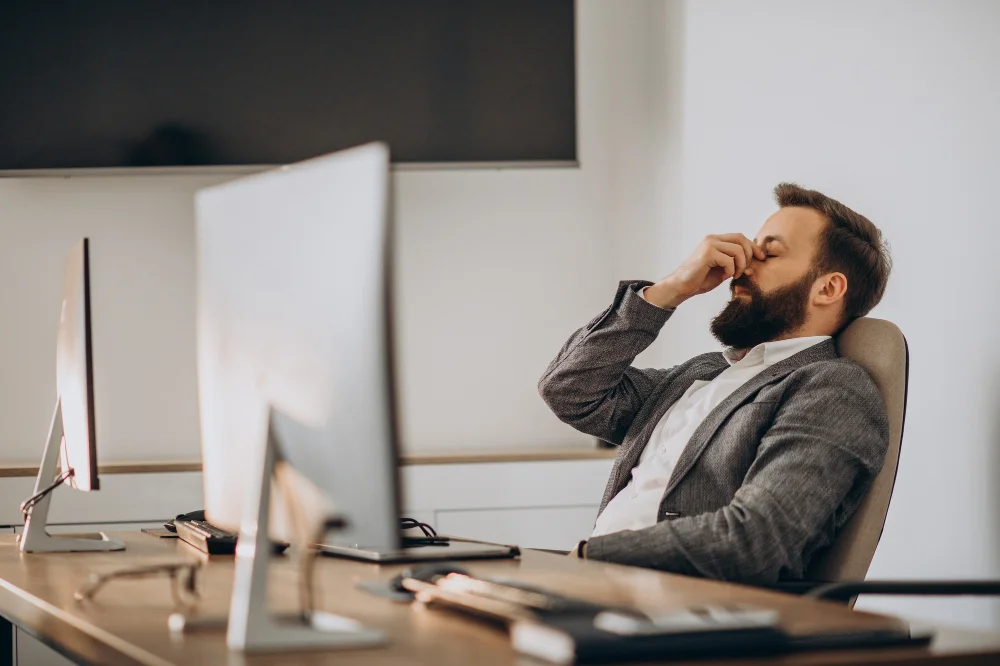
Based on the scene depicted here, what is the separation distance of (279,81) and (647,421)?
1.88 metres

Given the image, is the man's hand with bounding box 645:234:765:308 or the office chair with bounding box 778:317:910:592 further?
the man's hand with bounding box 645:234:765:308

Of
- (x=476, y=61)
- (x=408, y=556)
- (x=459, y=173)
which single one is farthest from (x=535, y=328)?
(x=408, y=556)

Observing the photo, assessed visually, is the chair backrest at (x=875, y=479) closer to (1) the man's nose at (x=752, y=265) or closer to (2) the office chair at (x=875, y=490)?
(2) the office chair at (x=875, y=490)

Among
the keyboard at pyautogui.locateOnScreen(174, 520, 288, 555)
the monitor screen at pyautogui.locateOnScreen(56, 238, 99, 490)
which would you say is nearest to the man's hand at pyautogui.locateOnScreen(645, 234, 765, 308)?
the keyboard at pyautogui.locateOnScreen(174, 520, 288, 555)

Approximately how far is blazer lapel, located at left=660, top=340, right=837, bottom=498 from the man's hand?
9.5 inches

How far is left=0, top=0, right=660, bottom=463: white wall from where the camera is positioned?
358 cm

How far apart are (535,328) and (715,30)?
1.13 metres

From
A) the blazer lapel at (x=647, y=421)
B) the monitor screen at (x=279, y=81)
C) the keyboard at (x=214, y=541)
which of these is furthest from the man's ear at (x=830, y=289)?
the monitor screen at (x=279, y=81)

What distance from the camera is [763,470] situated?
1.77m

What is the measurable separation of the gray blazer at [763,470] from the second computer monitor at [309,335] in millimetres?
748

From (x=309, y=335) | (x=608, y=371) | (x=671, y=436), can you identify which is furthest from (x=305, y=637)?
(x=608, y=371)

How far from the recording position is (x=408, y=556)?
5.24ft

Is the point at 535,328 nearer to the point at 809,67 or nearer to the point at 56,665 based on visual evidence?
the point at 809,67

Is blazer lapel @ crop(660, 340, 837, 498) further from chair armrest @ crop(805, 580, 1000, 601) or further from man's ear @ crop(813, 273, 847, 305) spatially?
chair armrest @ crop(805, 580, 1000, 601)
